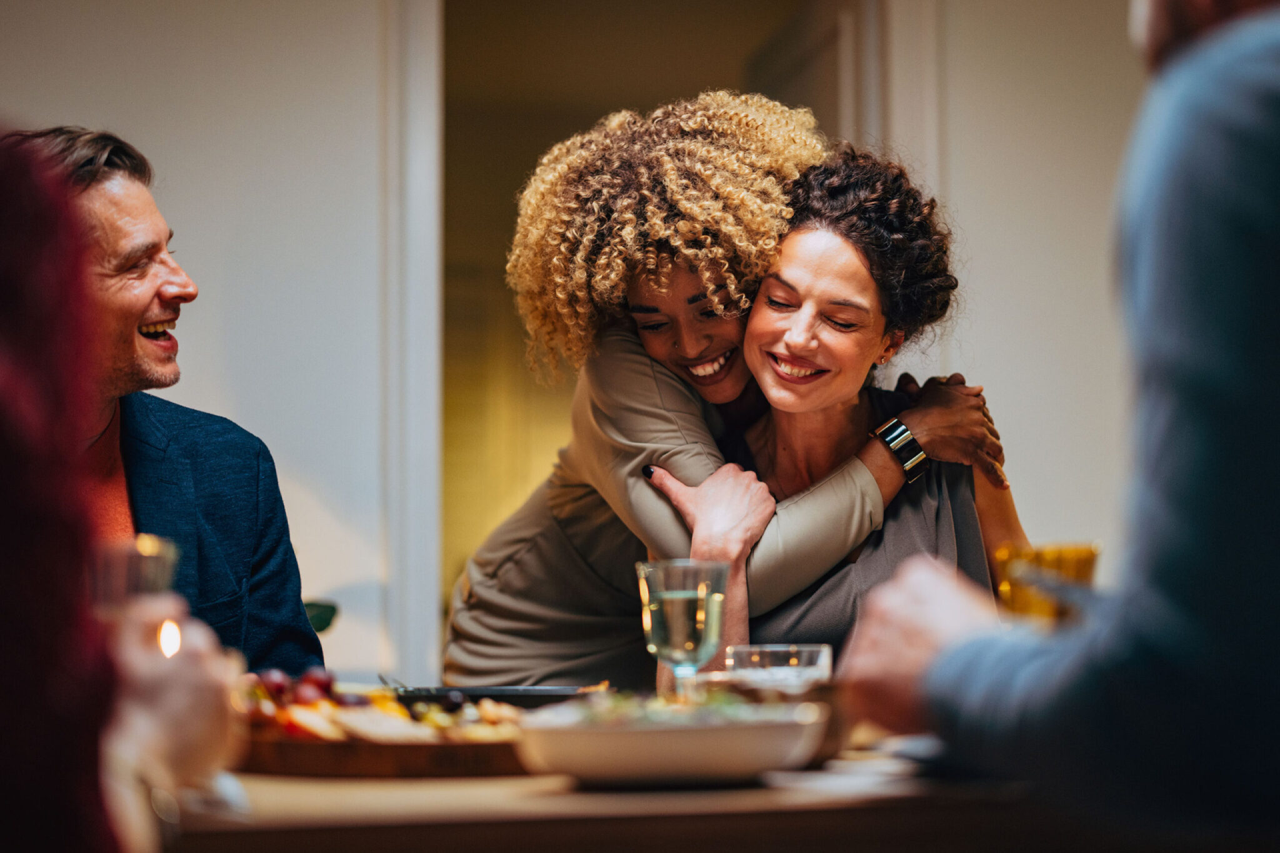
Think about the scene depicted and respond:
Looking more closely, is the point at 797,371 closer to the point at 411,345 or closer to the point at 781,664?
the point at 781,664

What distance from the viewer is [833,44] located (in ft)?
12.3

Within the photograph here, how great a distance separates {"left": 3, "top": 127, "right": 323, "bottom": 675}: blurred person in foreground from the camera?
6.21 feet

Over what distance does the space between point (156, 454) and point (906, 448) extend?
1.27 meters

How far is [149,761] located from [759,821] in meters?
0.40

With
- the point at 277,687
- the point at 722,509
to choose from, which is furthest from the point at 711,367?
the point at 277,687

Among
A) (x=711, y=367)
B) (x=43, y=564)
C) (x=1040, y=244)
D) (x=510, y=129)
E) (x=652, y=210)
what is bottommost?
(x=43, y=564)

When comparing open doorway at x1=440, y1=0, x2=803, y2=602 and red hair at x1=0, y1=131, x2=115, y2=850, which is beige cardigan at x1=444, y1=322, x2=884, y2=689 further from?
open doorway at x1=440, y1=0, x2=803, y2=602

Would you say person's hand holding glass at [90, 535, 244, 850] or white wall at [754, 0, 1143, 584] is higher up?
white wall at [754, 0, 1143, 584]

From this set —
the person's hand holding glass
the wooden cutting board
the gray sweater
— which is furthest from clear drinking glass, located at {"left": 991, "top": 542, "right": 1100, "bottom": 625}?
the person's hand holding glass

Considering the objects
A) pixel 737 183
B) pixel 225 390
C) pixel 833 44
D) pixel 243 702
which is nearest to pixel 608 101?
pixel 833 44

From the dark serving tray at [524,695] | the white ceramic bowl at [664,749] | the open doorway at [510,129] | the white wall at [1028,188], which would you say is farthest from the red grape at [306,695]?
the open doorway at [510,129]

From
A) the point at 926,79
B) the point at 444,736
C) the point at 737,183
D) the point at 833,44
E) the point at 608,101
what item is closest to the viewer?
the point at 444,736

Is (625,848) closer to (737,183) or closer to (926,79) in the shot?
(737,183)

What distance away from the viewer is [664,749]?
82 centimetres
